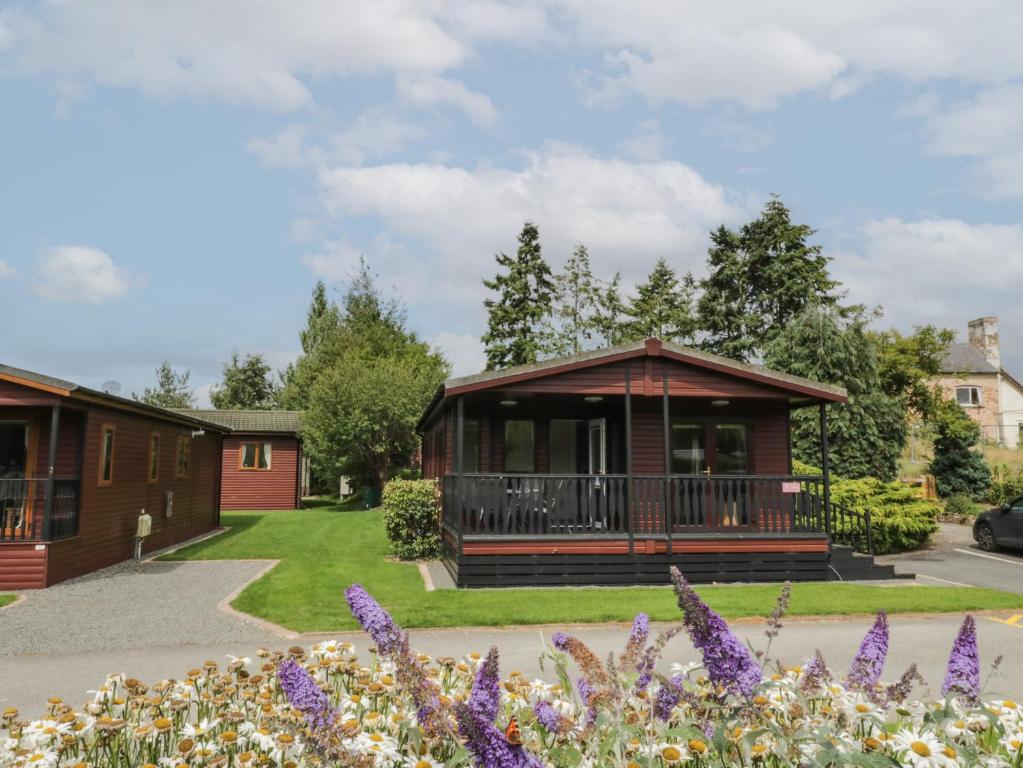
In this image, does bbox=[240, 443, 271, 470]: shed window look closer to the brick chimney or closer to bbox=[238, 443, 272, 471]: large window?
bbox=[238, 443, 272, 471]: large window

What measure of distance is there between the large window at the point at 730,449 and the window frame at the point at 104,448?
41.2ft

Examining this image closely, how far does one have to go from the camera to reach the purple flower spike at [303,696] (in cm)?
196

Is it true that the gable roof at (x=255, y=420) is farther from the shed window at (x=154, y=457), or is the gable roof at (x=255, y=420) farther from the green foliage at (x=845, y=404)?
the green foliage at (x=845, y=404)

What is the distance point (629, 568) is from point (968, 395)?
145ft

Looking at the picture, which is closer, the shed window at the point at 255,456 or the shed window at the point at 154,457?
the shed window at the point at 154,457

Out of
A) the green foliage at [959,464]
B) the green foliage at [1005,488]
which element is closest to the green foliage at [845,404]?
the green foliage at [959,464]

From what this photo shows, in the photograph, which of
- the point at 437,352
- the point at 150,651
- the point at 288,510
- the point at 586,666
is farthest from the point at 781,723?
the point at 437,352

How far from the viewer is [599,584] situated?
12219mm

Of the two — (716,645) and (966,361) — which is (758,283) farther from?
(716,645)

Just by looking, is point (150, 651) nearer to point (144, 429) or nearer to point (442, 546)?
point (442, 546)

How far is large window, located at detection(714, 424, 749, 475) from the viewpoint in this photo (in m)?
15.8

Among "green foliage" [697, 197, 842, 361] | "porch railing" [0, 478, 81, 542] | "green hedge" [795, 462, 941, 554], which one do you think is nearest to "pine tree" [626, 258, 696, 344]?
"green foliage" [697, 197, 842, 361]

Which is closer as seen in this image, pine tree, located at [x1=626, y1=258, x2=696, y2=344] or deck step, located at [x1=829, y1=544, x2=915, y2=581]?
deck step, located at [x1=829, y1=544, x2=915, y2=581]

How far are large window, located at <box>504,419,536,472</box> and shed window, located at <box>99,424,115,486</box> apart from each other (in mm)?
8275
